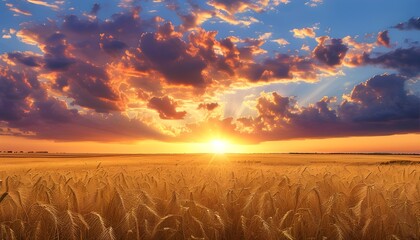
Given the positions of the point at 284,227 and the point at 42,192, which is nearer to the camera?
the point at 284,227

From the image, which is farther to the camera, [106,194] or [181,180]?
[181,180]

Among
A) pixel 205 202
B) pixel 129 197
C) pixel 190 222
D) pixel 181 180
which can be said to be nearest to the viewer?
pixel 190 222

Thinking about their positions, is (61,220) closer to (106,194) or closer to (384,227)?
(106,194)

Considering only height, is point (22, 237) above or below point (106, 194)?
below

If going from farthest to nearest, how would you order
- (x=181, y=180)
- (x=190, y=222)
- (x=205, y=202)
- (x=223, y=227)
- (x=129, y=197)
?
1. (x=181, y=180)
2. (x=205, y=202)
3. (x=129, y=197)
4. (x=190, y=222)
5. (x=223, y=227)

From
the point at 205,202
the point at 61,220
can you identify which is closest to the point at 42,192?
the point at 61,220

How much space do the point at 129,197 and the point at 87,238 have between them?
2.45 ft

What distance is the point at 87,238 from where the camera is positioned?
13.2 feet

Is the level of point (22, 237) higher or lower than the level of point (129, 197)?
lower

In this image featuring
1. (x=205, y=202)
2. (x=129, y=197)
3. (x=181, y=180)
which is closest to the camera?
(x=129, y=197)

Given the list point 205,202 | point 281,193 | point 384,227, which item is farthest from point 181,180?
point 384,227

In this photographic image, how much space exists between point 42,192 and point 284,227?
3319 mm

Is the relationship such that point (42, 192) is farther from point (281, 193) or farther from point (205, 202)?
point (281, 193)

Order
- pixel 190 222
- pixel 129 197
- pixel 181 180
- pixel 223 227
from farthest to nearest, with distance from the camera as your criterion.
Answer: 1. pixel 181 180
2. pixel 129 197
3. pixel 190 222
4. pixel 223 227
